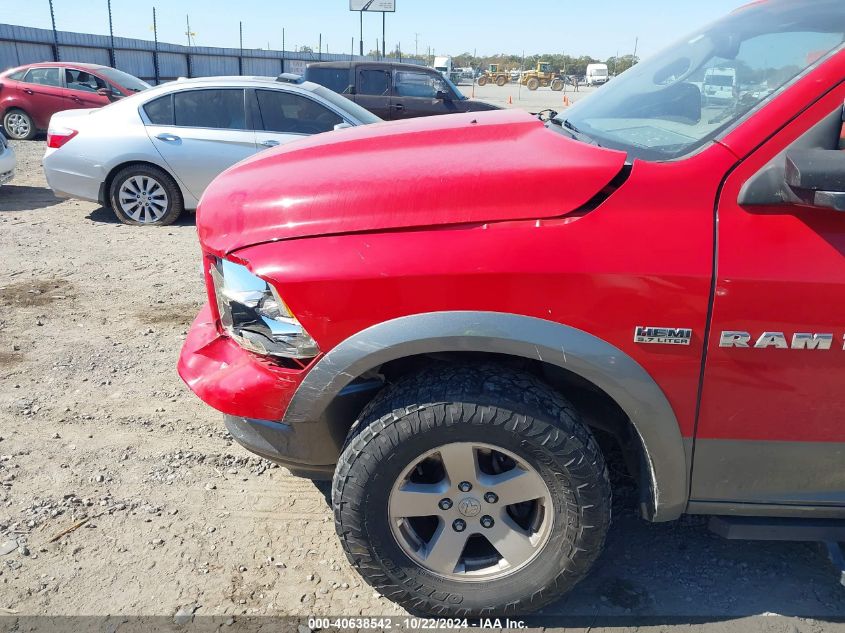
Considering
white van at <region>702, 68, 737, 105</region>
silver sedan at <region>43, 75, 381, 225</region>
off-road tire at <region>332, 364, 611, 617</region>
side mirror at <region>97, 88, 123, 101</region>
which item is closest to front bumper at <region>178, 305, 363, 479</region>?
off-road tire at <region>332, 364, 611, 617</region>

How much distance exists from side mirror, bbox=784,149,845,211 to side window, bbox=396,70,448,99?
1189 cm

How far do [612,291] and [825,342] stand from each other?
600 mm

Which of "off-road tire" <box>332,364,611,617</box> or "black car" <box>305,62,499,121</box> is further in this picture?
"black car" <box>305,62,499,121</box>

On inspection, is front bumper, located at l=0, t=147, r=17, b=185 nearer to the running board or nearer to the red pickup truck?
the red pickup truck

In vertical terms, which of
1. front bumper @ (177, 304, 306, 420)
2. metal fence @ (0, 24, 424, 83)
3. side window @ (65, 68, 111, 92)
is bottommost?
front bumper @ (177, 304, 306, 420)

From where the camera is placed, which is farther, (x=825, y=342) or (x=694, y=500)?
(x=694, y=500)

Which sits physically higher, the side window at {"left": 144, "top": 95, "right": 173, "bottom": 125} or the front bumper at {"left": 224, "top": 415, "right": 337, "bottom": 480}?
the side window at {"left": 144, "top": 95, "right": 173, "bottom": 125}

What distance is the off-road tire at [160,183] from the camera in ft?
24.4

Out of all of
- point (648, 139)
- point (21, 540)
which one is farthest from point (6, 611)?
point (648, 139)

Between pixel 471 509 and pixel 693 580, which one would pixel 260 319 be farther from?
pixel 693 580

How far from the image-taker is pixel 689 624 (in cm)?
238

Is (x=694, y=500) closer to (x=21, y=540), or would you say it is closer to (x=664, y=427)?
(x=664, y=427)

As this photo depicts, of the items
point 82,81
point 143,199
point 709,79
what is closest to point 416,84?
point 82,81

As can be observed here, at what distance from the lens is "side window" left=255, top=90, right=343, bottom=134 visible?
738cm
